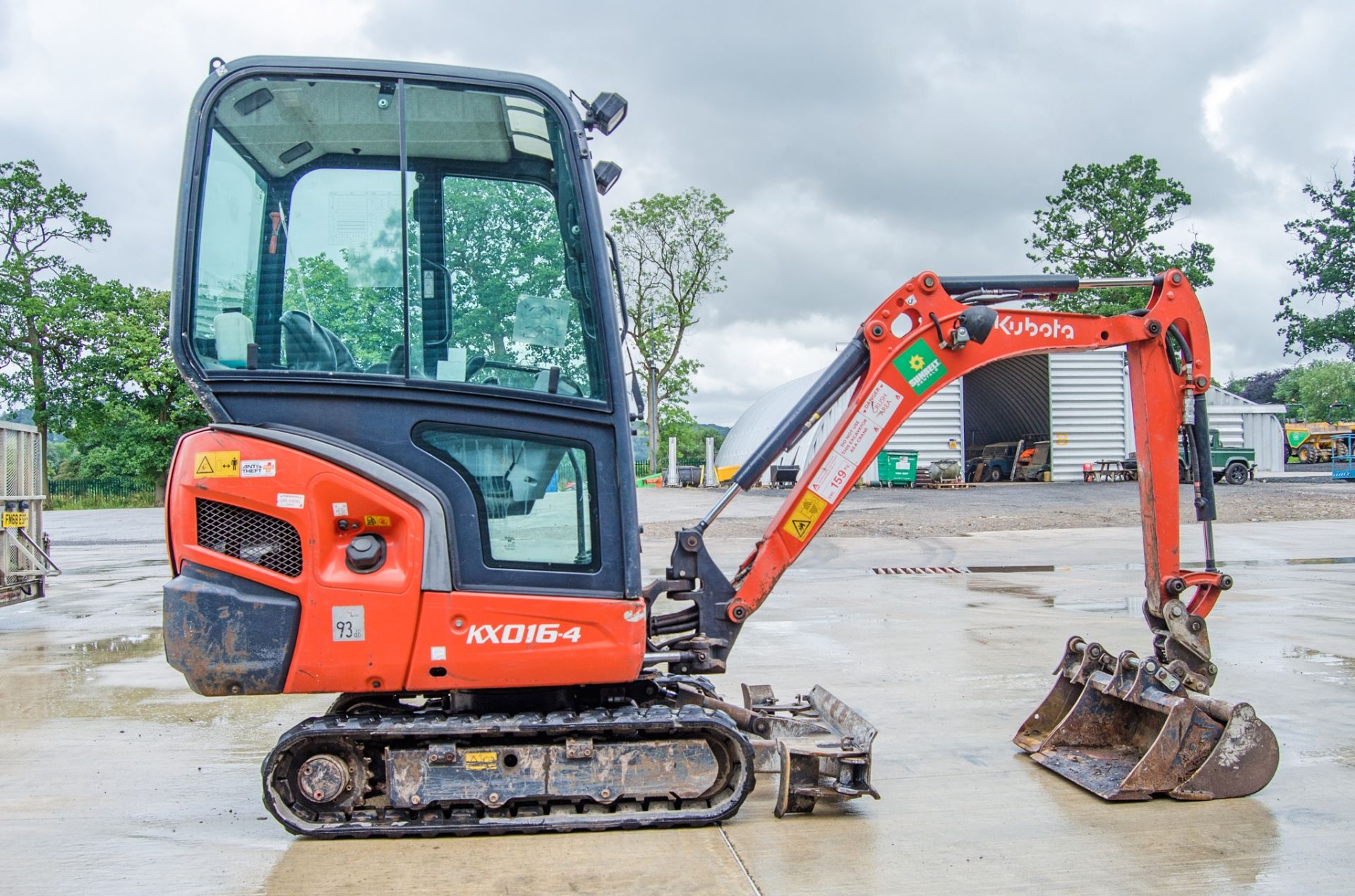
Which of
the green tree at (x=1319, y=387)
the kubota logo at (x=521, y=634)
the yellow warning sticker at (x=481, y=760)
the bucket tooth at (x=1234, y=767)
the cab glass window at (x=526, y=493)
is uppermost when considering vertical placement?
the green tree at (x=1319, y=387)

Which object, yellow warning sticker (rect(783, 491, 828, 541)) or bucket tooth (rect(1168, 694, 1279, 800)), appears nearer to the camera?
bucket tooth (rect(1168, 694, 1279, 800))

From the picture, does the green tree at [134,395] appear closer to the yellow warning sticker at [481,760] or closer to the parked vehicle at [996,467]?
the parked vehicle at [996,467]

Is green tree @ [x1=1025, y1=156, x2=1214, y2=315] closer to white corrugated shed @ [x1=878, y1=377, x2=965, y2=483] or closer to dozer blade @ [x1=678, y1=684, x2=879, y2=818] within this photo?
white corrugated shed @ [x1=878, y1=377, x2=965, y2=483]

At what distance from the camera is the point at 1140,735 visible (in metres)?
5.24

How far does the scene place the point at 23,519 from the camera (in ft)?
36.1

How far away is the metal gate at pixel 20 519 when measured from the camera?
10.8 metres

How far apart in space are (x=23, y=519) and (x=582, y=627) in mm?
9594

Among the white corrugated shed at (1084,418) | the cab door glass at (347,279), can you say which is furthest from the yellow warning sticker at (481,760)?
the white corrugated shed at (1084,418)

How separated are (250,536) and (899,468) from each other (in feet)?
88.5

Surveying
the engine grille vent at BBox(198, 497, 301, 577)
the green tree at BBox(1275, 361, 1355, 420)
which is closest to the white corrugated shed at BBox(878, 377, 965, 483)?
the engine grille vent at BBox(198, 497, 301, 577)

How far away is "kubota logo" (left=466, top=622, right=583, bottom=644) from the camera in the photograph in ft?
13.4

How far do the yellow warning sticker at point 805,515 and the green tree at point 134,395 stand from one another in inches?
1503

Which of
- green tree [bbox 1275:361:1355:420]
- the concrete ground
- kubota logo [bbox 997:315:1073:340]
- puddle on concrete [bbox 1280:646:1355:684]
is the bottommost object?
puddle on concrete [bbox 1280:646:1355:684]

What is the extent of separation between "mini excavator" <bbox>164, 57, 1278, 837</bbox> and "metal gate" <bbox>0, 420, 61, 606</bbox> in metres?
8.42
